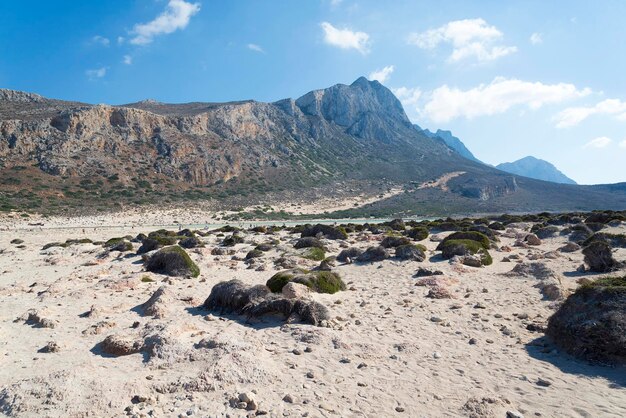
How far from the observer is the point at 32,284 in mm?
14914

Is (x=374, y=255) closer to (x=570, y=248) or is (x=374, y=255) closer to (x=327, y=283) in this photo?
(x=327, y=283)

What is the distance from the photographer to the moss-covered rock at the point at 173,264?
55.2ft

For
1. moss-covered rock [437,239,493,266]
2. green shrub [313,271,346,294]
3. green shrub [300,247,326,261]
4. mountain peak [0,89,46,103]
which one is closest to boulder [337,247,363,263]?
green shrub [300,247,326,261]

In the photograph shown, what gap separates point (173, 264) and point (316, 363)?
11.7 m

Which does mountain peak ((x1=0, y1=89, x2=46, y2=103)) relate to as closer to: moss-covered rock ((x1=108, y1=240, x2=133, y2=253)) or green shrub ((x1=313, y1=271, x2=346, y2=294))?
moss-covered rock ((x1=108, y1=240, x2=133, y2=253))

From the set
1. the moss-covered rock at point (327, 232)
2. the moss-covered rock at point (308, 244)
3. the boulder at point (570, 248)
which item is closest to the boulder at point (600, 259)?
the boulder at point (570, 248)

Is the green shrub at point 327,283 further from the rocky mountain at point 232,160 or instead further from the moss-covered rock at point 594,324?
the rocky mountain at point 232,160

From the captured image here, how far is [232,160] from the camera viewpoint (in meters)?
104

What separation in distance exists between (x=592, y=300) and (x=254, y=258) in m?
16.4

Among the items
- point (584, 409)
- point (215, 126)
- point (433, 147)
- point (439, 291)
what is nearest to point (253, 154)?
point (215, 126)

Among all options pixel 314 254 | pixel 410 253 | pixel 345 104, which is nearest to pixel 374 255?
pixel 410 253

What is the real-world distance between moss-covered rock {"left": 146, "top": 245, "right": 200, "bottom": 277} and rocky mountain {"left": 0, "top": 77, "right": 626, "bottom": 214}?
5066cm

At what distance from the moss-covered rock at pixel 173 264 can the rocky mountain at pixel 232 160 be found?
50663mm

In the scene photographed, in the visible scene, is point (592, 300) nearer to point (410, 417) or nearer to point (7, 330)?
point (410, 417)
